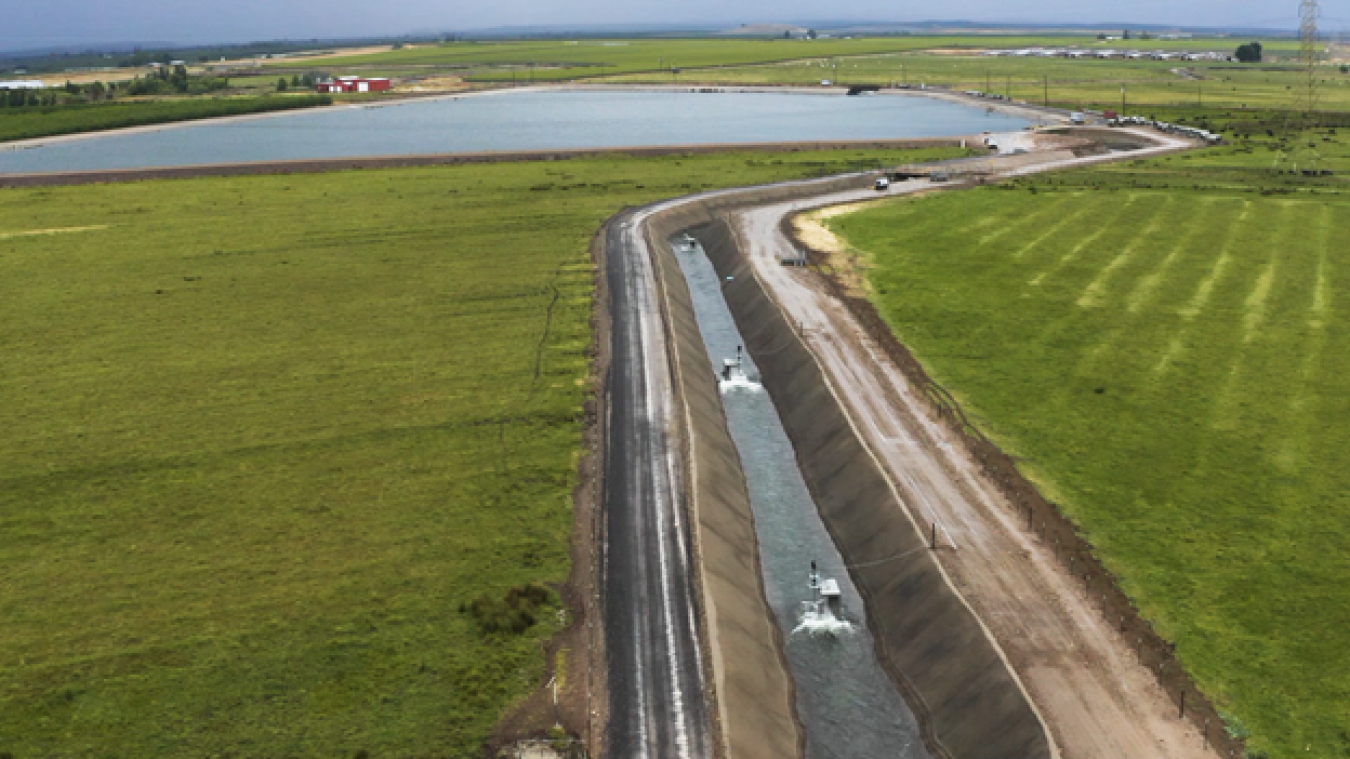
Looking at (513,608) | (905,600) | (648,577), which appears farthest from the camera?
(905,600)

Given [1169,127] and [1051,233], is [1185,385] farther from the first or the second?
[1169,127]

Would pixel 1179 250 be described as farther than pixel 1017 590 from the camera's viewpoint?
Yes

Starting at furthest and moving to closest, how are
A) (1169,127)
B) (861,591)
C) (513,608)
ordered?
(1169,127), (861,591), (513,608)

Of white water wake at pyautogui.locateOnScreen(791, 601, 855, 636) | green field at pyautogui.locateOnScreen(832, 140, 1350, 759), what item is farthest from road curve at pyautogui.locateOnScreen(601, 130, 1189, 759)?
green field at pyautogui.locateOnScreen(832, 140, 1350, 759)

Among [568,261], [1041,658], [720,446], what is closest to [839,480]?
[720,446]

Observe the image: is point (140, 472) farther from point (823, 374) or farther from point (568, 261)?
point (568, 261)

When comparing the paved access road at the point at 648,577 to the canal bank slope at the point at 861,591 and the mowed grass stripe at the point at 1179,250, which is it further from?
the mowed grass stripe at the point at 1179,250

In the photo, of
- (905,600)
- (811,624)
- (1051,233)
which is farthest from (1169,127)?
(811,624)

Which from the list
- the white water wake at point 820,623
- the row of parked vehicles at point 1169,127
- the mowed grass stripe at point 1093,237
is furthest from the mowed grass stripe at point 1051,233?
the row of parked vehicles at point 1169,127
